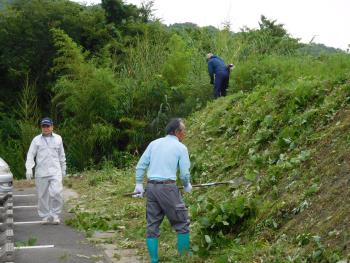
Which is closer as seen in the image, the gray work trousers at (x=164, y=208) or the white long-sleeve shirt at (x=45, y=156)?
the gray work trousers at (x=164, y=208)

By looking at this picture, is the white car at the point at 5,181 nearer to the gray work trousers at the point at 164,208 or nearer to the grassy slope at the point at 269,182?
the grassy slope at the point at 269,182

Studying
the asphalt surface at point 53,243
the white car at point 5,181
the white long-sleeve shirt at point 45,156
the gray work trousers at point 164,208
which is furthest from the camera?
the white long-sleeve shirt at point 45,156

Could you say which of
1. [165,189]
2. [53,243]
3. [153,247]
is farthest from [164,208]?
[53,243]

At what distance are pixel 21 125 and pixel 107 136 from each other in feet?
13.4

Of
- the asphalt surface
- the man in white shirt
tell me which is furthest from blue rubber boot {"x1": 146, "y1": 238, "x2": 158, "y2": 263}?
the man in white shirt

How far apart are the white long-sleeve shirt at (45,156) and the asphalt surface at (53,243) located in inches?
37.5

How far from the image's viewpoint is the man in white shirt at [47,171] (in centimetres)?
1127

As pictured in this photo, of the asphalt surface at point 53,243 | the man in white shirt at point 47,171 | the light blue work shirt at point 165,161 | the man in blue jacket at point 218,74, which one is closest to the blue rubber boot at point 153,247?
the light blue work shirt at point 165,161

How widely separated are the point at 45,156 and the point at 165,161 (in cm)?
415

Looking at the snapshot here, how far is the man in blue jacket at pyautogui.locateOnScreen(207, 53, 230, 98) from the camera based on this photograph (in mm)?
16625

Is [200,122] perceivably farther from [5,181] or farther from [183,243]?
[183,243]

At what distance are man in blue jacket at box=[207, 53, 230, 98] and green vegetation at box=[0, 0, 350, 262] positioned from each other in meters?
0.28

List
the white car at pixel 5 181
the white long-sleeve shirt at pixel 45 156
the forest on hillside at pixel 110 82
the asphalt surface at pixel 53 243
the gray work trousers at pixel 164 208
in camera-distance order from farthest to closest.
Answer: the forest on hillside at pixel 110 82 < the white long-sleeve shirt at pixel 45 156 < the white car at pixel 5 181 < the asphalt surface at pixel 53 243 < the gray work trousers at pixel 164 208

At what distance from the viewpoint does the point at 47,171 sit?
11258mm
